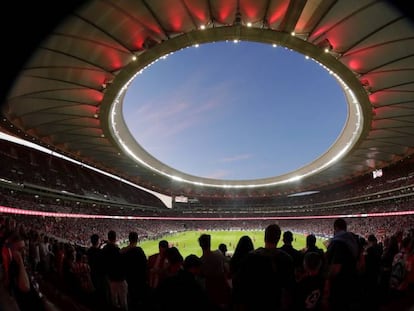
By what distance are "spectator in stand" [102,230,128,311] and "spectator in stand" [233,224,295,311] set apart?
3091 mm

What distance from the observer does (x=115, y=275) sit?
668 cm

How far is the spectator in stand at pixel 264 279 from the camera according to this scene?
4.20 m

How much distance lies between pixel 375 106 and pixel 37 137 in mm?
26580

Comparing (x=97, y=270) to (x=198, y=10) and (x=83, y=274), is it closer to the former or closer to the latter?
(x=83, y=274)

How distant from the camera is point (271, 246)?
14.7 ft

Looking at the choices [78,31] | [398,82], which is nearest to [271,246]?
[78,31]

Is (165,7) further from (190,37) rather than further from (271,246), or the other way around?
(271,246)

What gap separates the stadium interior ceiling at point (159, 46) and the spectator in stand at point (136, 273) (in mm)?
4045

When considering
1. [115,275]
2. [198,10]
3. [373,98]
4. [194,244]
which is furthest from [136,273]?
[194,244]

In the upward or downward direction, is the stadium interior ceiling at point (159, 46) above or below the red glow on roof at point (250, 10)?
below

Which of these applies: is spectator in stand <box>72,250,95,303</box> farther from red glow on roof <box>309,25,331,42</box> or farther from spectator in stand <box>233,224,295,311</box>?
red glow on roof <box>309,25,331,42</box>

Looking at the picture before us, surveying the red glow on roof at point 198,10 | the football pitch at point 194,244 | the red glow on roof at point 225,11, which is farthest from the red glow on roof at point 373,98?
the football pitch at point 194,244

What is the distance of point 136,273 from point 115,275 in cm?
41

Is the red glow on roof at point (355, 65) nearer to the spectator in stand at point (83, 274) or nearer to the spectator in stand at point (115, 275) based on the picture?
the spectator in stand at point (83, 274)
